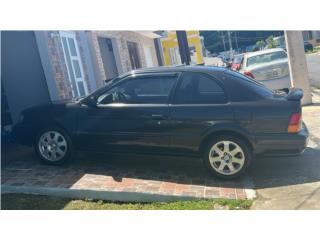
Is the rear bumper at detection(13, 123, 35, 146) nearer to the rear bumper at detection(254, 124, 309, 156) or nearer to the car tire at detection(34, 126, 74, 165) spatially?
the car tire at detection(34, 126, 74, 165)

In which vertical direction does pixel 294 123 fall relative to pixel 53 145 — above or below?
below

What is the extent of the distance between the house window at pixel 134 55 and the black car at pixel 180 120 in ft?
43.3

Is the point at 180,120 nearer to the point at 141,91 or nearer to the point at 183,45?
the point at 141,91

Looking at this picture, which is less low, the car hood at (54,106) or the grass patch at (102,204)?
the car hood at (54,106)

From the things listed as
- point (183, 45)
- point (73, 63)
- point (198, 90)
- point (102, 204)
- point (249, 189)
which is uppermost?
point (73, 63)

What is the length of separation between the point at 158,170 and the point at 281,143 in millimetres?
1922

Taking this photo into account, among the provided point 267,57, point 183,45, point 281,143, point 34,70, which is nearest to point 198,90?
point 281,143

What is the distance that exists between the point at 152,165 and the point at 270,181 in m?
1.89

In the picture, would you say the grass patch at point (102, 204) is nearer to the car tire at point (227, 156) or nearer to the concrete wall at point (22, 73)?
the car tire at point (227, 156)

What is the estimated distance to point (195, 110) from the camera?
18.0 ft

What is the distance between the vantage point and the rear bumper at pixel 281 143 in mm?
5246

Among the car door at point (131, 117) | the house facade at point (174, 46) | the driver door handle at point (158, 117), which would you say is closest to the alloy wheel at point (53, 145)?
the car door at point (131, 117)
